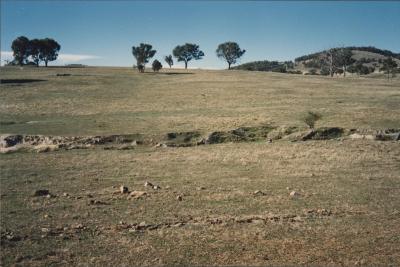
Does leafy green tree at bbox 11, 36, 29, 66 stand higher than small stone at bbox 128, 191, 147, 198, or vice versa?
leafy green tree at bbox 11, 36, 29, 66

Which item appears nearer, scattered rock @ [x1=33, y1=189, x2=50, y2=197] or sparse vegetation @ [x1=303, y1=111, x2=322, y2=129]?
scattered rock @ [x1=33, y1=189, x2=50, y2=197]

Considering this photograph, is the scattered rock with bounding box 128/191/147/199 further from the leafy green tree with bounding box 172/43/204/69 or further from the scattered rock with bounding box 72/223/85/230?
the leafy green tree with bounding box 172/43/204/69

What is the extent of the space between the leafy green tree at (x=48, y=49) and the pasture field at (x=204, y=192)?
93.7 m

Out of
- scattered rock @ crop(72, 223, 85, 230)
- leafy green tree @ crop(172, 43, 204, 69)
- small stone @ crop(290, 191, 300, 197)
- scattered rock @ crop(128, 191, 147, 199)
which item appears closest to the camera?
scattered rock @ crop(72, 223, 85, 230)

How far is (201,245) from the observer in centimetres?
1345

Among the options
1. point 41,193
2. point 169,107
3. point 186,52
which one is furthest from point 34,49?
point 41,193

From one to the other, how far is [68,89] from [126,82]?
1594 cm

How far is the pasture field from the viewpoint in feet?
42.9

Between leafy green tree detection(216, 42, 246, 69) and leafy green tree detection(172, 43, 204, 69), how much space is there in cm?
749

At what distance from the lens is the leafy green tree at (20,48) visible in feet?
419

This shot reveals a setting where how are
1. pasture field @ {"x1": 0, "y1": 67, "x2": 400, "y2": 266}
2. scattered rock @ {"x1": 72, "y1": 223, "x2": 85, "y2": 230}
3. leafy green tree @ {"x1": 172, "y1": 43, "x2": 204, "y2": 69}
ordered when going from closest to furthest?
1. pasture field @ {"x1": 0, "y1": 67, "x2": 400, "y2": 266}
2. scattered rock @ {"x1": 72, "y1": 223, "x2": 85, "y2": 230}
3. leafy green tree @ {"x1": 172, "y1": 43, "x2": 204, "y2": 69}

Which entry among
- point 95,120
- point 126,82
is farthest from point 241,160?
point 126,82

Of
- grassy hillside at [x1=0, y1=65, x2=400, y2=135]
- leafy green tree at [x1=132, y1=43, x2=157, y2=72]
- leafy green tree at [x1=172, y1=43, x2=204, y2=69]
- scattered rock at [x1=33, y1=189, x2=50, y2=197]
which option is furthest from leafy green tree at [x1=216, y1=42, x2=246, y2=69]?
scattered rock at [x1=33, y1=189, x2=50, y2=197]

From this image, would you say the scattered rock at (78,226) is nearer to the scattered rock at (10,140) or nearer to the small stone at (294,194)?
the small stone at (294,194)
